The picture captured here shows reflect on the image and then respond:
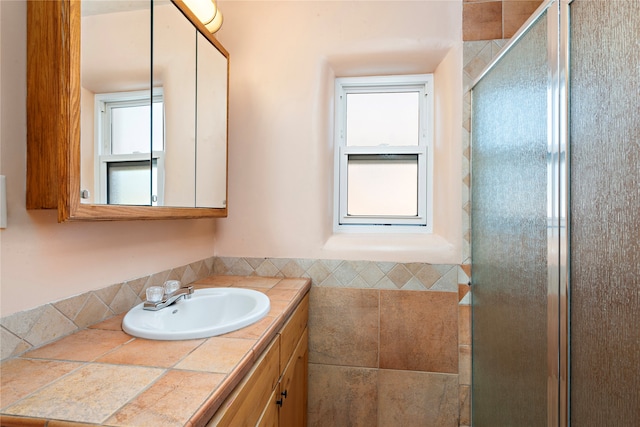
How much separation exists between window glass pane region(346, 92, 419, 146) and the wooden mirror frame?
4.31ft

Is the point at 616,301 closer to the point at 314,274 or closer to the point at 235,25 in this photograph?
the point at 314,274

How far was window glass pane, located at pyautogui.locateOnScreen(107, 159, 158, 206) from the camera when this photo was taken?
0.85 meters

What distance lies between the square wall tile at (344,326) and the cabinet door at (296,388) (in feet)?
0.28

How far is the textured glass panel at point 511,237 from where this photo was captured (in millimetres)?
973

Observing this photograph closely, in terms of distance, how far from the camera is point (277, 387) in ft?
3.24

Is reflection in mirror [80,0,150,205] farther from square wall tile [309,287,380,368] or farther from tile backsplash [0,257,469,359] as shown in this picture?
square wall tile [309,287,380,368]

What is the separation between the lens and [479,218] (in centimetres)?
143

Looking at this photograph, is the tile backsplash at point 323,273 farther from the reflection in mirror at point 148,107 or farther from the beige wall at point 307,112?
the reflection in mirror at point 148,107

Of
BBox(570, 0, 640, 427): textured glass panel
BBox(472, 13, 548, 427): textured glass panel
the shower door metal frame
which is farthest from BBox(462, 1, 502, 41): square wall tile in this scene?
BBox(570, 0, 640, 427): textured glass panel

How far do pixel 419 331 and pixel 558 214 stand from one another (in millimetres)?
886

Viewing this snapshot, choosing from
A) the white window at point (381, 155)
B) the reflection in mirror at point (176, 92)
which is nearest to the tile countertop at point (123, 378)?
the reflection in mirror at point (176, 92)

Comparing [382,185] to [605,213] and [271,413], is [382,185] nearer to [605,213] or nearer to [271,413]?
[605,213]

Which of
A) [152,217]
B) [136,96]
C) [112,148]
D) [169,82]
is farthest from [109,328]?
[169,82]

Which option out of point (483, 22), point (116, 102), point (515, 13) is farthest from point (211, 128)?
point (515, 13)
